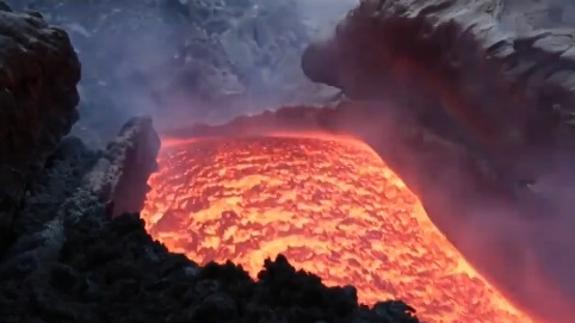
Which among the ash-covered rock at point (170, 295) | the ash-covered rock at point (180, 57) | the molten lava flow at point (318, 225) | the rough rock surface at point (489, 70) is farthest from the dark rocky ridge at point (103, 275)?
the ash-covered rock at point (180, 57)

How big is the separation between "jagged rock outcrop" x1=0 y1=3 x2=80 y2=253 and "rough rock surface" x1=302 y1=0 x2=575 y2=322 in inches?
94.4

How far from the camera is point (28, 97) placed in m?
3.16

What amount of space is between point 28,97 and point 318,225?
71.2 inches

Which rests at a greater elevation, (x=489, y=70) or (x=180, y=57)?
(x=180, y=57)

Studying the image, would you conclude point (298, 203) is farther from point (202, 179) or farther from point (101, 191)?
point (101, 191)

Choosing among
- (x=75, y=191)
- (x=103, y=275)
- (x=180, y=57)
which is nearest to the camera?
(x=103, y=275)

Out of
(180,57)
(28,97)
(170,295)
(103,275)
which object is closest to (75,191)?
(28,97)

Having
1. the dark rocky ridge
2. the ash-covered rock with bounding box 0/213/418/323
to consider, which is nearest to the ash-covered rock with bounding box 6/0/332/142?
the dark rocky ridge

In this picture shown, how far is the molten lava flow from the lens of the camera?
376 centimetres

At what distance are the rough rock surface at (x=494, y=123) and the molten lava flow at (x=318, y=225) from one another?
0.73ft

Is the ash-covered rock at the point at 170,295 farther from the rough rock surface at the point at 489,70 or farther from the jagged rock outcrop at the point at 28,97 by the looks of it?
the rough rock surface at the point at 489,70

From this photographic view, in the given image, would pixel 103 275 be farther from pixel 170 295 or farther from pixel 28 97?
pixel 28 97

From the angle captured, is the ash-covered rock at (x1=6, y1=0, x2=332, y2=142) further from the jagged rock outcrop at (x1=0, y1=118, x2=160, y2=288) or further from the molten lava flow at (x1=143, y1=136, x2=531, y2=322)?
the jagged rock outcrop at (x1=0, y1=118, x2=160, y2=288)

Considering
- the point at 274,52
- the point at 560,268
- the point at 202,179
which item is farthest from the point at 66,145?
the point at 274,52
